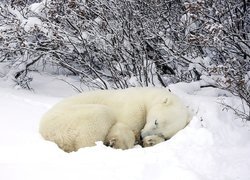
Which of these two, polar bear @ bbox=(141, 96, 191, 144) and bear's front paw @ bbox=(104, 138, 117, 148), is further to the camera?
polar bear @ bbox=(141, 96, 191, 144)

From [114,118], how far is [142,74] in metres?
2.41

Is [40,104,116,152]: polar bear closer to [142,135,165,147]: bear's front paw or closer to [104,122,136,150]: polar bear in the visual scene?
[104,122,136,150]: polar bear

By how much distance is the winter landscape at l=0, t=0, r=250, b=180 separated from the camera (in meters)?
3.49

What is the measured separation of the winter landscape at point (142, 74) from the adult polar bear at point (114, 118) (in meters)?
0.17

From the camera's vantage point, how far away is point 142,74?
698cm

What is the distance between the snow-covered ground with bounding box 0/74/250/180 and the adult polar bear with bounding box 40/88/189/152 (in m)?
0.17

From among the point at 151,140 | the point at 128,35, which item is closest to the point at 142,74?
the point at 128,35

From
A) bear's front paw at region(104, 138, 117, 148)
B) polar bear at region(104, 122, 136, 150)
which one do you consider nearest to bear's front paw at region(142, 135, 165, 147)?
polar bear at region(104, 122, 136, 150)

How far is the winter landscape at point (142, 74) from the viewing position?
3494 mm

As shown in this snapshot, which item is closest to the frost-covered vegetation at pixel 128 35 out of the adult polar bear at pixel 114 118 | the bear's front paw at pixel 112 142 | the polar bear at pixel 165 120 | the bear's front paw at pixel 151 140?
the adult polar bear at pixel 114 118

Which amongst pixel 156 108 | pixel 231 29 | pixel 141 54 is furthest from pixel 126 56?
pixel 156 108

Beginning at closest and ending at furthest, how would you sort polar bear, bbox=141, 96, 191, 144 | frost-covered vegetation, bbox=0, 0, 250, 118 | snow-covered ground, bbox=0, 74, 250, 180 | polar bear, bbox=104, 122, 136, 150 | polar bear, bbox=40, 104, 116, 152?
snow-covered ground, bbox=0, 74, 250, 180
polar bear, bbox=40, 104, 116, 152
polar bear, bbox=104, 122, 136, 150
polar bear, bbox=141, 96, 191, 144
frost-covered vegetation, bbox=0, 0, 250, 118

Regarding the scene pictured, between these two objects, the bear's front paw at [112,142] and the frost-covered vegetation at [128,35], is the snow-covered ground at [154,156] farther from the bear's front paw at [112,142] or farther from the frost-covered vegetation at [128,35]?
the frost-covered vegetation at [128,35]

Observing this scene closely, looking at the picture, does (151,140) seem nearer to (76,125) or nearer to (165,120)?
(165,120)
